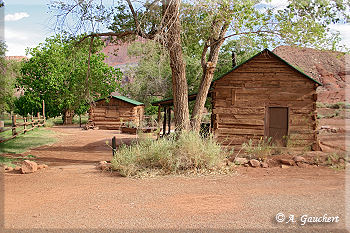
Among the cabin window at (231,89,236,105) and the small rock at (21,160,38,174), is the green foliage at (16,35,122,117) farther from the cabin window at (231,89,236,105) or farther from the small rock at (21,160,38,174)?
the small rock at (21,160,38,174)

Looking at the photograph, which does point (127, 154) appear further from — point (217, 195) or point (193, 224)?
point (193, 224)

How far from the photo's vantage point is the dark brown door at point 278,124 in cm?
1410

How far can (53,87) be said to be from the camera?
30859 millimetres

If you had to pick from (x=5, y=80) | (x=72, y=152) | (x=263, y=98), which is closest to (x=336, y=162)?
(x=263, y=98)

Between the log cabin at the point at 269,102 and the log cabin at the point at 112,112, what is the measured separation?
14.8m

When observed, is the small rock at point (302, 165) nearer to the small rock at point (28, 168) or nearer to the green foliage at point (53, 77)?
the small rock at point (28, 168)

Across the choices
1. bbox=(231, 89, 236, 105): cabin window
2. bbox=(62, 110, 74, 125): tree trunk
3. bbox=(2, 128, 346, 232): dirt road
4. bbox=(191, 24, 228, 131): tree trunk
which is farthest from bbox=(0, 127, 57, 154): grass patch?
bbox=(62, 110, 74, 125): tree trunk

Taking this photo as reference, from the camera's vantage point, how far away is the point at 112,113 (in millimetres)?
28500

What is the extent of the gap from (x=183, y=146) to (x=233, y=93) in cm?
634

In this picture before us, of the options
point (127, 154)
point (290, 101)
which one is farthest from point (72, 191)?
point (290, 101)

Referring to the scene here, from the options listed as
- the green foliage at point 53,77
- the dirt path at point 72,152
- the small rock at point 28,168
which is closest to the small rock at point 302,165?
the dirt path at point 72,152

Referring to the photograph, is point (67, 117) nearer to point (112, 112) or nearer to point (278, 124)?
point (112, 112)

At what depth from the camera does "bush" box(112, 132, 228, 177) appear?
27.9 feet

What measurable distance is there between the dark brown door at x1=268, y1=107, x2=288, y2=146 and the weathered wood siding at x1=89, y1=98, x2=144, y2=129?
1586 cm
